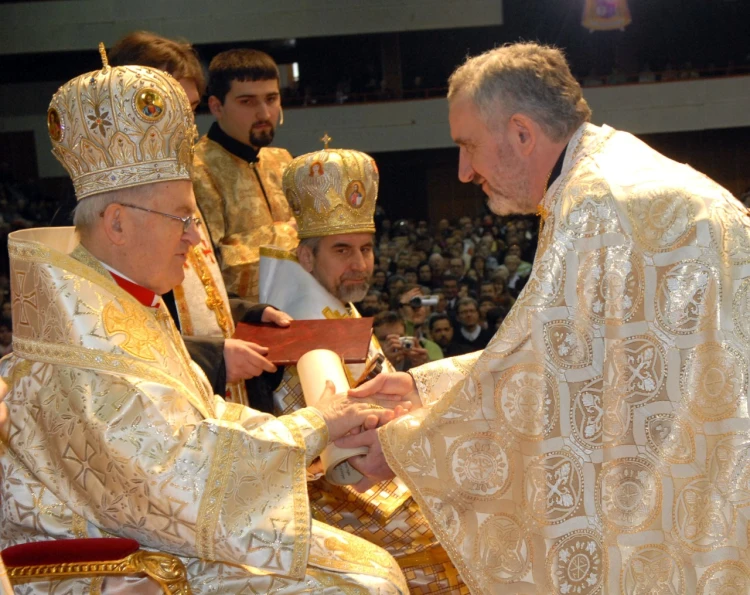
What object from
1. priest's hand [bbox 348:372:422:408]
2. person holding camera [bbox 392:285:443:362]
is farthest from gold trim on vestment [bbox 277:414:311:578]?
person holding camera [bbox 392:285:443:362]

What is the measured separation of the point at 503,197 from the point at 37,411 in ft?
5.33

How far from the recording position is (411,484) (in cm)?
333

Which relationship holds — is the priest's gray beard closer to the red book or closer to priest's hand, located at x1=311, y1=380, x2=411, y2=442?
the red book

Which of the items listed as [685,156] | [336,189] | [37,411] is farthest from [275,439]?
[685,156]

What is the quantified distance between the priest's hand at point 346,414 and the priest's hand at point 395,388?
0.19 metres

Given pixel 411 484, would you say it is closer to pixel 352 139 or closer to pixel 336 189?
pixel 336 189

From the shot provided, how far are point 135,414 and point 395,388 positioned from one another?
45.5 inches

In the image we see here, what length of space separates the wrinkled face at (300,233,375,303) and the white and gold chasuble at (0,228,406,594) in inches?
60.8

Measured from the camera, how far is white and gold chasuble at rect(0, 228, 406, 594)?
9.59ft

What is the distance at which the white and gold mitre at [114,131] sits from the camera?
3246mm

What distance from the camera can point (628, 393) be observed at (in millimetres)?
2990

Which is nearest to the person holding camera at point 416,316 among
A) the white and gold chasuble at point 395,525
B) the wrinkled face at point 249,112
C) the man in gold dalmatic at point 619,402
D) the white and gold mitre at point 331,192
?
the wrinkled face at point 249,112

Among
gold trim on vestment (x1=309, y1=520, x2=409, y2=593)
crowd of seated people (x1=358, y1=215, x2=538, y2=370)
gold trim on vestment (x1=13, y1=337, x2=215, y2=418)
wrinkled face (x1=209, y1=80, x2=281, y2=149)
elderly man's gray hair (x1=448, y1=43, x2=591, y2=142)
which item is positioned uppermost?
elderly man's gray hair (x1=448, y1=43, x2=591, y2=142)

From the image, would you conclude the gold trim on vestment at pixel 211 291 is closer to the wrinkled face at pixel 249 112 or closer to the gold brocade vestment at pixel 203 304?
the gold brocade vestment at pixel 203 304
